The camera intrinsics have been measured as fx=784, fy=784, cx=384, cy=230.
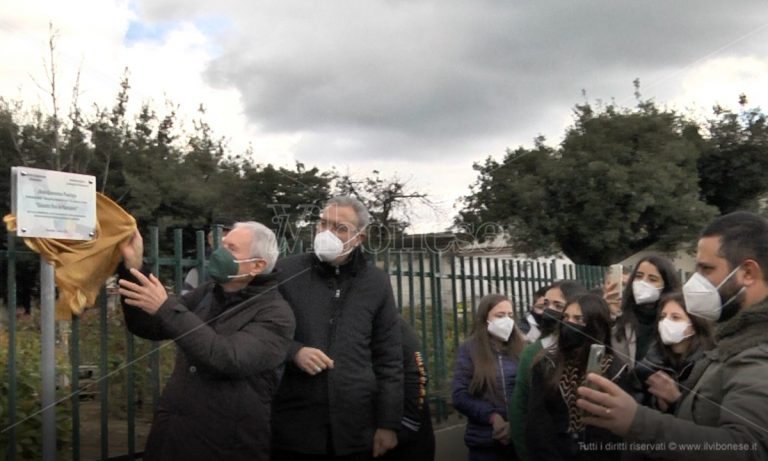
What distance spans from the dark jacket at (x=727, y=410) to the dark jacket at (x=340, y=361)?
1.70 m

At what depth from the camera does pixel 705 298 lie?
2.27 metres

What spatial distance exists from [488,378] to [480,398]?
130 mm

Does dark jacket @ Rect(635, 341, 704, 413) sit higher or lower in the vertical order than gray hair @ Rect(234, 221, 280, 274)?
lower

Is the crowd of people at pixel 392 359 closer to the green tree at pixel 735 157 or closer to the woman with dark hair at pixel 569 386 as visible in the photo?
the woman with dark hair at pixel 569 386

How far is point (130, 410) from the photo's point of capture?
3969 millimetres

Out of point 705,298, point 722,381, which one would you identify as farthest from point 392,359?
point 722,381

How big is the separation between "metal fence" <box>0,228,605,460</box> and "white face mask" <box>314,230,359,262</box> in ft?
2.95

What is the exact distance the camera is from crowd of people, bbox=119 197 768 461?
2182mm

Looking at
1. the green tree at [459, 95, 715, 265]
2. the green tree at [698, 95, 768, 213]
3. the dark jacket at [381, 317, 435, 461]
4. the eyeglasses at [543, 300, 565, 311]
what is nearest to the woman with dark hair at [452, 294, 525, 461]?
the eyeglasses at [543, 300, 565, 311]

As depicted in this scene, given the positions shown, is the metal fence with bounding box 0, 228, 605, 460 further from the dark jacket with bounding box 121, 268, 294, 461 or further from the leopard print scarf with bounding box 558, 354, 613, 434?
the leopard print scarf with bounding box 558, 354, 613, 434

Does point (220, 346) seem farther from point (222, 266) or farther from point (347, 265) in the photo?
point (347, 265)

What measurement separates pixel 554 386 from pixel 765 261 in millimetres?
1685

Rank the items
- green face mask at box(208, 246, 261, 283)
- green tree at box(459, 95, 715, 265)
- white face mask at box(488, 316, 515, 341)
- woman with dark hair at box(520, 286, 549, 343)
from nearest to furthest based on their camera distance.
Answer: green face mask at box(208, 246, 261, 283) → white face mask at box(488, 316, 515, 341) → woman with dark hair at box(520, 286, 549, 343) → green tree at box(459, 95, 715, 265)

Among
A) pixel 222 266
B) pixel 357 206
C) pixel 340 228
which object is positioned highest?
pixel 357 206
